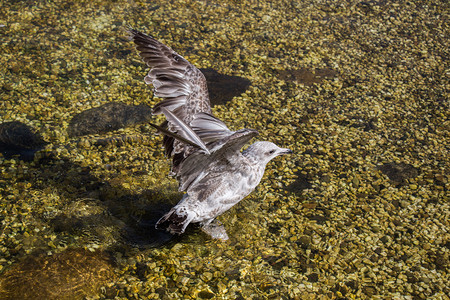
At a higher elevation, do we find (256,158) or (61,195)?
(256,158)

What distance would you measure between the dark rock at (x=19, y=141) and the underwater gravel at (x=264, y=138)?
112mm

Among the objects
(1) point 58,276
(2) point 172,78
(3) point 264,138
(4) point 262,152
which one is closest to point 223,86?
(3) point 264,138

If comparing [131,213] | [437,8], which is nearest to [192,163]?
[131,213]

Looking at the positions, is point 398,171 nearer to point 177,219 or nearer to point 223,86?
point 223,86

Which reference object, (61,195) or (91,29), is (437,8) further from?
(61,195)

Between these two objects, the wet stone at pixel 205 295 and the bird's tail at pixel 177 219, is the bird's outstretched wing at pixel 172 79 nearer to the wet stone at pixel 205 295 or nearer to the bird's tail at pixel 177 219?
the bird's tail at pixel 177 219

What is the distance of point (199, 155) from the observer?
4.29 metres

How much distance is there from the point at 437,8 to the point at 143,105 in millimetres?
6462

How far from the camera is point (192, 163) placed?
4.37 metres

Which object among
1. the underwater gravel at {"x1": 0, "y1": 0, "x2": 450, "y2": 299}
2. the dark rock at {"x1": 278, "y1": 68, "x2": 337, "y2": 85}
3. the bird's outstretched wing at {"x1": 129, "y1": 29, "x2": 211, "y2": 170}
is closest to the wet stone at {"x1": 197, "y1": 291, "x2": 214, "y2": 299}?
the underwater gravel at {"x1": 0, "y1": 0, "x2": 450, "y2": 299}

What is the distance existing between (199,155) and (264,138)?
7.00 feet

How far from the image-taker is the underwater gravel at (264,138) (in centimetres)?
443

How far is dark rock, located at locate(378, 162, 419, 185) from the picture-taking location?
586 centimetres

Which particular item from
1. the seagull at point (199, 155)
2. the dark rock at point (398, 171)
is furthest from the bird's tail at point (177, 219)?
the dark rock at point (398, 171)
